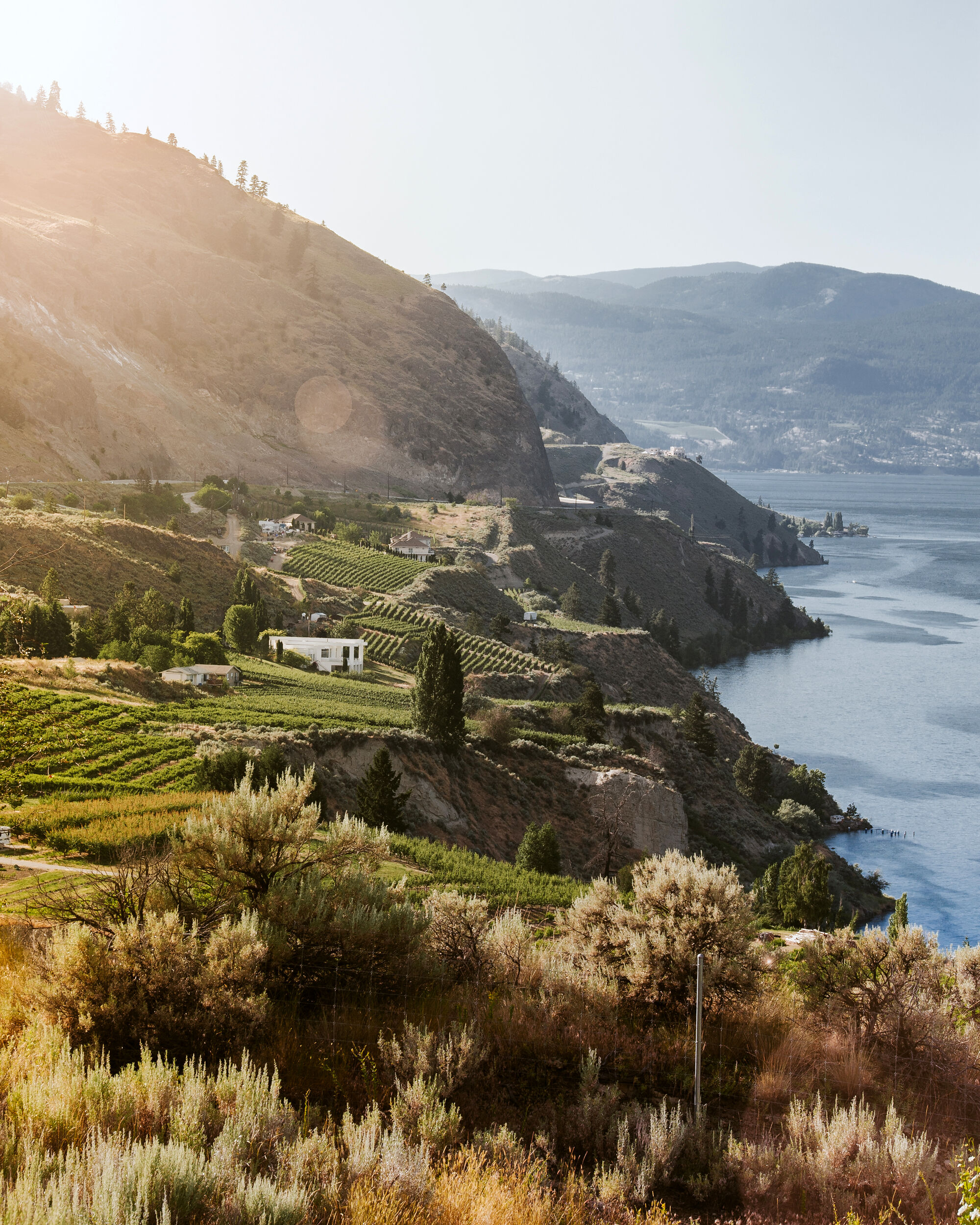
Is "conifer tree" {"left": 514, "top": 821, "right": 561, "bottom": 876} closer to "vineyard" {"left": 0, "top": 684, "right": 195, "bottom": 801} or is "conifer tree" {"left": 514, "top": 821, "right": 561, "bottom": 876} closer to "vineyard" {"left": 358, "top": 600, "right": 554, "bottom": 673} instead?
"vineyard" {"left": 0, "top": 684, "right": 195, "bottom": 801}

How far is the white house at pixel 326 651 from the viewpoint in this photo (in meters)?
56.9

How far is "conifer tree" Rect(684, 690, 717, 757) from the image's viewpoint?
209 ft

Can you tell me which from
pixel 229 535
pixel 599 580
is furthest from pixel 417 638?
pixel 599 580

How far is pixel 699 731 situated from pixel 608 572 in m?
67.8

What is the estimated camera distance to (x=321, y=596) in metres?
73.1

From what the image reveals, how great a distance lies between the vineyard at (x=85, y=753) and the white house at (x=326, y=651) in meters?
25.3

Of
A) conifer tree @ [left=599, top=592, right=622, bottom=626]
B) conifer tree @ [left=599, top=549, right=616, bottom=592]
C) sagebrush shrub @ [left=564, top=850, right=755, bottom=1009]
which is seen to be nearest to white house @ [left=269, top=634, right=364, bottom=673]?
sagebrush shrub @ [left=564, top=850, right=755, bottom=1009]

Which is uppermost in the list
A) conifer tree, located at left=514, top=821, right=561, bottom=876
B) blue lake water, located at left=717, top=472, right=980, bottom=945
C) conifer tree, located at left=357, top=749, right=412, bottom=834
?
conifer tree, located at left=357, top=749, right=412, bottom=834

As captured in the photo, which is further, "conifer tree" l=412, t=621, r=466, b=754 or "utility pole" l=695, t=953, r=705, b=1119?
"conifer tree" l=412, t=621, r=466, b=754

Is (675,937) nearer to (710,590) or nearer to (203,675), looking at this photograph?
(203,675)

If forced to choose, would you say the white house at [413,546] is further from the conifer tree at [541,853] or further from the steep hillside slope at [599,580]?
the conifer tree at [541,853]

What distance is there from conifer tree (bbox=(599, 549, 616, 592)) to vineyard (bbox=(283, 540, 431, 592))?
142 feet

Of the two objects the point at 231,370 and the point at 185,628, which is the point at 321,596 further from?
the point at 231,370

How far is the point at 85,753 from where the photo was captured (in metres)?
Result: 25.3
